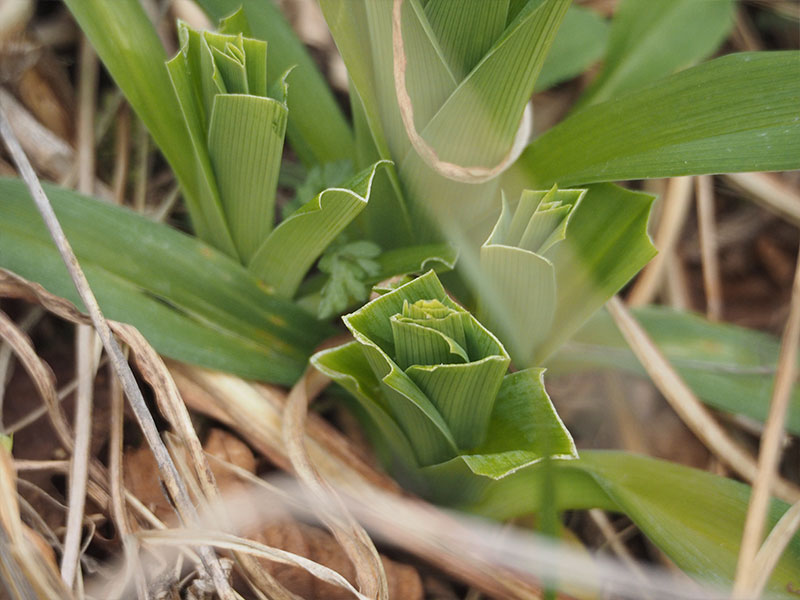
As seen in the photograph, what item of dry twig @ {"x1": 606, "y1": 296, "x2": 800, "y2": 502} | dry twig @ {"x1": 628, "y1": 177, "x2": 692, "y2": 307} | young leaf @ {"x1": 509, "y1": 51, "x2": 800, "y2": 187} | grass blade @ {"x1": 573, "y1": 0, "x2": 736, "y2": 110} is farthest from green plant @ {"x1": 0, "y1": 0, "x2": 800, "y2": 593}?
dry twig @ {"x1": 628, "y1": 177, "x2": 692, "y2": 307}

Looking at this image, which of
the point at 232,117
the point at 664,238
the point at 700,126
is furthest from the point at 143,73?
the point at 664,238

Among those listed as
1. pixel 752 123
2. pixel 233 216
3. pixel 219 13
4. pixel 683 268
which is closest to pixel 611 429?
pixel 683 268

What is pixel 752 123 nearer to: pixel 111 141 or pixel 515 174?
pixel 515 174

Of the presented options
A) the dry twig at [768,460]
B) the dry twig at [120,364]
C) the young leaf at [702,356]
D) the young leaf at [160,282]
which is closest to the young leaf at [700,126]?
the dry twig at [768,460]

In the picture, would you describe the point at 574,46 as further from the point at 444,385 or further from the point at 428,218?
the point at 444,385

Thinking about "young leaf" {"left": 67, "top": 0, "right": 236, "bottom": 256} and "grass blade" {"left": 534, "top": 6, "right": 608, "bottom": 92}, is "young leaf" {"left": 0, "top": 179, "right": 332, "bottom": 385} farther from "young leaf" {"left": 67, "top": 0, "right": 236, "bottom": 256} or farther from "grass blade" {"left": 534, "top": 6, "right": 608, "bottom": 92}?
"grass blade" {"left": 534, "top": 6, "right": 608, "bottom": 92}

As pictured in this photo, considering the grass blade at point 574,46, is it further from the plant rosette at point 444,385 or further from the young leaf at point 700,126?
the plant rosette at point 444,385
